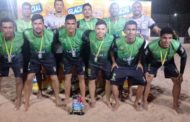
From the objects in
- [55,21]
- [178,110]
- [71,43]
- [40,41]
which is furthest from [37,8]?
[178,110]

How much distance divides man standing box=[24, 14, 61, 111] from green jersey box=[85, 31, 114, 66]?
882mm

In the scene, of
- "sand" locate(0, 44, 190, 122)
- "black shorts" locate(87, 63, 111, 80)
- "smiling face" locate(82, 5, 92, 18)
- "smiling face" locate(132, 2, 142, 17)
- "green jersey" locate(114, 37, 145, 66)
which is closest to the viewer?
"sand" locate(0, 44, 190, 122)

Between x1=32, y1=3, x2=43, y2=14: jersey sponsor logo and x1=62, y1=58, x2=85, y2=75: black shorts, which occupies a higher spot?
x1=32, y1=3, x2=43, y2=14: jersey sponsor logo

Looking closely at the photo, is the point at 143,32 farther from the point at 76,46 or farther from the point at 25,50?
the point at 25,50

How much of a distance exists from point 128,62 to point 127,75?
294mm

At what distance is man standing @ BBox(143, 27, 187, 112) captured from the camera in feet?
23.7

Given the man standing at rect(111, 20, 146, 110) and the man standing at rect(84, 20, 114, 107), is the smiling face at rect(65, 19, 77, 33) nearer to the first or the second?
the man standing at rect(84, 20, 114, 107)

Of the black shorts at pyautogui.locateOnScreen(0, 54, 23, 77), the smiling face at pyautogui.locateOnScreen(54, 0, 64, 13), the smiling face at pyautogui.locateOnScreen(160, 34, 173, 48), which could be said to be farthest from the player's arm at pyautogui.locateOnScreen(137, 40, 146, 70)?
the black shorts at pyautogui.locateOnScreen(0, 54, 23, 77)

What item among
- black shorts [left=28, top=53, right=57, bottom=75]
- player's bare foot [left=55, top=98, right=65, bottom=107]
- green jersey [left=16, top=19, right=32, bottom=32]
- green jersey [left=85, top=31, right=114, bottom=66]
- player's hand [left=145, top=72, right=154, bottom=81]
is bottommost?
player's bare foot [left=55, top=98, right=65, bottom=107]

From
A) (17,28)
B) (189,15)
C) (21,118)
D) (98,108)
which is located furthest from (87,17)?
(189,15)

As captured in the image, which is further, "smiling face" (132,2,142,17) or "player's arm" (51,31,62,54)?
"smiling face" (132,2,142,17)

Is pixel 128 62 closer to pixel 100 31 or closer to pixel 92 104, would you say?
pixel 100 31

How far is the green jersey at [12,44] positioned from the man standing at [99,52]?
58.9 inches

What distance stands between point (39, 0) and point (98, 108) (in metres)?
5.17
